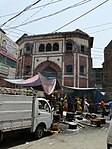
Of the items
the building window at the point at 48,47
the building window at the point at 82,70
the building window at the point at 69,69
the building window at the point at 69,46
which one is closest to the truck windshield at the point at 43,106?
the building window at the point at 69,69

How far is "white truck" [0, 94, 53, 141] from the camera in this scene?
931cm

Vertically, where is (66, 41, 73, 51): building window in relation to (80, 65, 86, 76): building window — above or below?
above

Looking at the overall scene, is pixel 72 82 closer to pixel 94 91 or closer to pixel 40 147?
pixel 94 91

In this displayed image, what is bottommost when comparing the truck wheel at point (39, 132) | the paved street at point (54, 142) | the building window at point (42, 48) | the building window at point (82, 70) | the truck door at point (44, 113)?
the paved street at point (54, 142)

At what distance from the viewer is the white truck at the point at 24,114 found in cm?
931

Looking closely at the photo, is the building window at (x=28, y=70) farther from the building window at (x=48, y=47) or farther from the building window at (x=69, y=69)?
the building window at (x=69, y=69)

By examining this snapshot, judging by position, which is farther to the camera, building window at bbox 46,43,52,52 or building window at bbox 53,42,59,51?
building window at bbox 46,43,52,52

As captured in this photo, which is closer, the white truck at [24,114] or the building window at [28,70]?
the white truck at [24,114]

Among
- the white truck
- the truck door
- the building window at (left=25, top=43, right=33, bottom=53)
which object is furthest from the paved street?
the building window at (left=25, top=43, right=33, bottom=53)

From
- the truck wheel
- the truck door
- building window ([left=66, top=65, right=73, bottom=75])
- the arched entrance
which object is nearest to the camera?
the truck wheel

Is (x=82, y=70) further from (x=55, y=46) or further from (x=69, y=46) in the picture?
(x=55, y=46)

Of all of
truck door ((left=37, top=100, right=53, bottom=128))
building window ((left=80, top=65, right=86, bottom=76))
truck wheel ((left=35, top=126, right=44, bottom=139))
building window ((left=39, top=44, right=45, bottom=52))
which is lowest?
truck wheel ((left=35, top=126, right=44, bottom=139))

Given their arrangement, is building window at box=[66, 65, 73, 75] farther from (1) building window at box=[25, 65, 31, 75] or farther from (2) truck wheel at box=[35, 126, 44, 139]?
(2) truck wheel at box=[35, 126, 44, 139]

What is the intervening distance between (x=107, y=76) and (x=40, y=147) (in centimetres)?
3818
